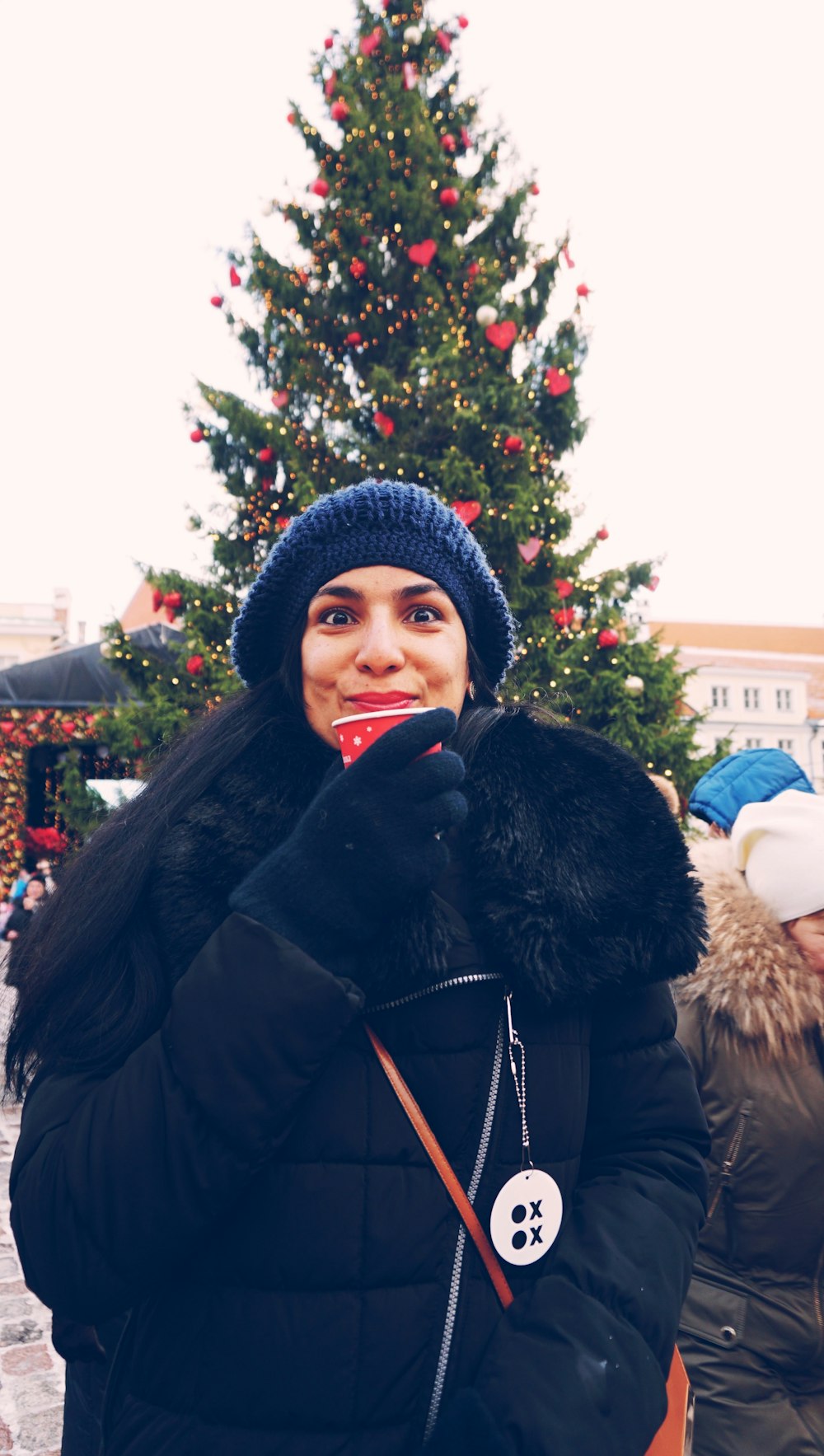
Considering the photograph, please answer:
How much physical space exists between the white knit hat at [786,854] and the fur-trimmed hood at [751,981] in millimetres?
51

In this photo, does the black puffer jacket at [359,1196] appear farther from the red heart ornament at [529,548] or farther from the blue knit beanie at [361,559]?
the red heart ornament at [529,548]

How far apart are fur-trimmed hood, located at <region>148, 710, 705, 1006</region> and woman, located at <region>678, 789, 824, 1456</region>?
931 millimetres

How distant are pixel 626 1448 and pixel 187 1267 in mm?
546

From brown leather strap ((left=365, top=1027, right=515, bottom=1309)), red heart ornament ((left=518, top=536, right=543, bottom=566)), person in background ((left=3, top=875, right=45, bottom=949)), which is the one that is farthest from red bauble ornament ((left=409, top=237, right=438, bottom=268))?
person in background ((left=3, top=875, right=45, bottom=949))

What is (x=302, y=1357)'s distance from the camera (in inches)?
39.6

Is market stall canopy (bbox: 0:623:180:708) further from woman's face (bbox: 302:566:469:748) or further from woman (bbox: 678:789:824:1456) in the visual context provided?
woman's face (bbox: 302:566:469:748)

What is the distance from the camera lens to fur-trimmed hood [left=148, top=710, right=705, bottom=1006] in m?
1.15

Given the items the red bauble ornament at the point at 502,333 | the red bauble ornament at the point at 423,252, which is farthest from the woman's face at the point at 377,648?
the red bauble ornament at the point at 423,252

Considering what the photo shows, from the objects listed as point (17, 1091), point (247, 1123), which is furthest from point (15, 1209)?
point (247, 1123)

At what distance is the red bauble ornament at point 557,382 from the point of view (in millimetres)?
7281

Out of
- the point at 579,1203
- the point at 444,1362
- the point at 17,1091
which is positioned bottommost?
the point at 444,1362

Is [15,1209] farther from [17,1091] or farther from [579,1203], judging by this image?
[579,1203]

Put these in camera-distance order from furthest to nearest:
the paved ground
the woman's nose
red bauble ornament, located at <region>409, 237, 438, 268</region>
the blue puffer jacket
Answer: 1. red bauble ornament, located at <region>409, 237, 438, 268</region>
2. the blue puffer jacket
3. the paved ground
4. the woman's nose

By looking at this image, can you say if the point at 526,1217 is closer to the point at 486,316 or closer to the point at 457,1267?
the point at 457,1267
